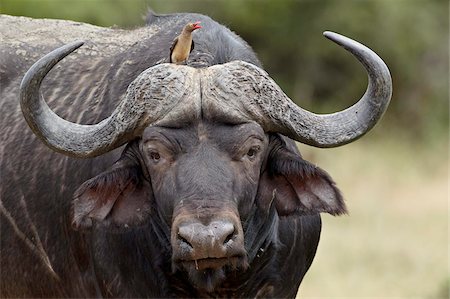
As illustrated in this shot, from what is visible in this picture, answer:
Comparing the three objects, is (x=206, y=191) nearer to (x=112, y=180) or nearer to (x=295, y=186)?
(x=112, y=180)

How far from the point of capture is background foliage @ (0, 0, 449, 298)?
49.8ft

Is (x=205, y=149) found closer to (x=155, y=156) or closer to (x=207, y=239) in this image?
(x=155, y=156)

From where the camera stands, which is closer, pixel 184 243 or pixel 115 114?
pixel 184 243

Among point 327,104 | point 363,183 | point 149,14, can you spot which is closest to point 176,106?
point 149,14

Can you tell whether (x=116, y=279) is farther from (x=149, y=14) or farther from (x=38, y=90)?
(x=149, y=14)

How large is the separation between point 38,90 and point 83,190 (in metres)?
0.63

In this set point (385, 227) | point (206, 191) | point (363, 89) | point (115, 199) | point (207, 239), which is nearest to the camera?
point (207, 239)

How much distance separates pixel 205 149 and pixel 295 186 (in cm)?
77

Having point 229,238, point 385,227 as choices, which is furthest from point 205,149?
point 385,227

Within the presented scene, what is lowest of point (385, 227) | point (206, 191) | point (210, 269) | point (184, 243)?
point (385, 227)

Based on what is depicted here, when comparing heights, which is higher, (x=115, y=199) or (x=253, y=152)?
(x=253, y=152)

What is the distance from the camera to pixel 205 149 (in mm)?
6430

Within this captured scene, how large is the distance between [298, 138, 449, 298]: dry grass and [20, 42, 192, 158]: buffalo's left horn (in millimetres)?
5808

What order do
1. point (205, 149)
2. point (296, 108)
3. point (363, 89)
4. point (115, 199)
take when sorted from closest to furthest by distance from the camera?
1. point (205, 149)
2. point (296, 108)
3. point (115, 199)
4. point (363, 89)
